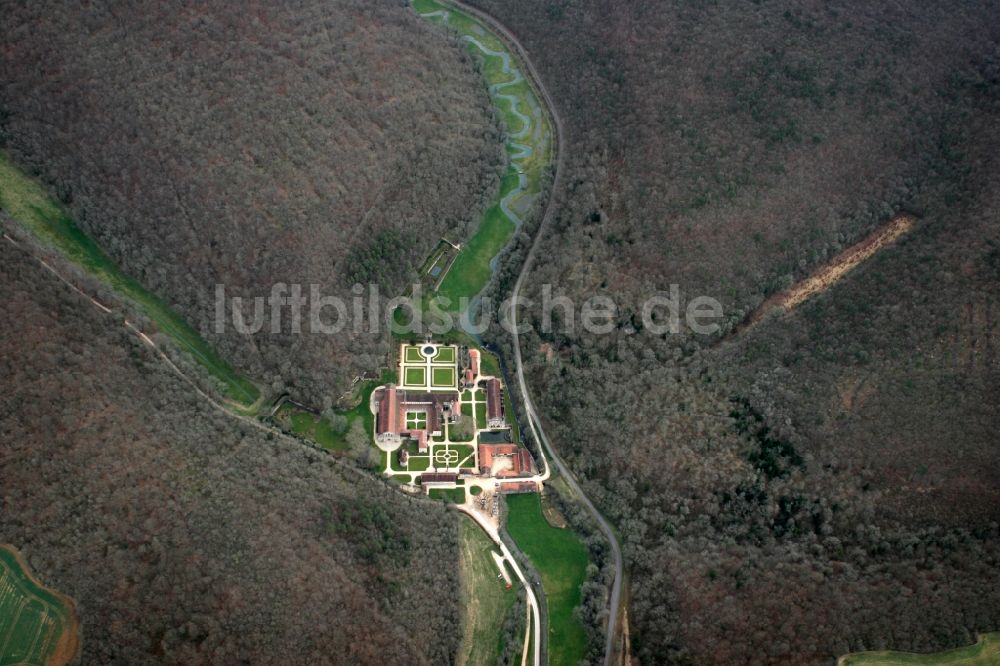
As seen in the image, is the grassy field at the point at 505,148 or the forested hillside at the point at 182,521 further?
the grassy field at the point at 505,148

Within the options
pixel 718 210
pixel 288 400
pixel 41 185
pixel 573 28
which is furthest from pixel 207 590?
pixel 573 28

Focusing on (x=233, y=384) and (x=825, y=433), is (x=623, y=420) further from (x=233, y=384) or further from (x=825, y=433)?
(x=233, y=384)

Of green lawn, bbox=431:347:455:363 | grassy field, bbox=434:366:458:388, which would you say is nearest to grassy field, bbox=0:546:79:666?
grassy field, bbox=434:366:458:388

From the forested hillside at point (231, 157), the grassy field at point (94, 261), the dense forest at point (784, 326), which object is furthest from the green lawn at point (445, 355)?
the grassy field at point (94, 261)

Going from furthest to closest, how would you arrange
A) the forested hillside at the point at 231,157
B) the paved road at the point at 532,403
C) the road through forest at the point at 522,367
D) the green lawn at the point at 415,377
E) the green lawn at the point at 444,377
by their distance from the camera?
1. the green lawn at the point at 444,377
2. the green lawn at the point at 415,377
3. the forested hillside at the point at 231,157
4. the road through forest at the point at 522,367
5. the paved road at the point at 532,403

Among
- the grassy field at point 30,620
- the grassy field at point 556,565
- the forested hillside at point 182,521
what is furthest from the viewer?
the grassy field at point 556,565

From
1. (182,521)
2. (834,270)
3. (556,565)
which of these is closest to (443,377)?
(556,565)

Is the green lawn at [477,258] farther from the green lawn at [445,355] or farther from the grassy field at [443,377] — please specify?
the grassy field at [443,377]
